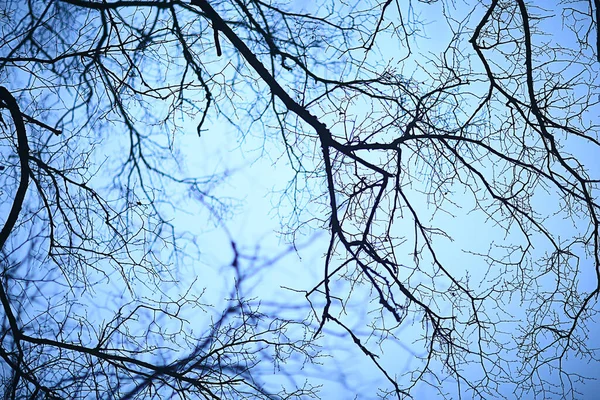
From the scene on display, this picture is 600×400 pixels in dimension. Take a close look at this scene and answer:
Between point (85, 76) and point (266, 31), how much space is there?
1294 mm

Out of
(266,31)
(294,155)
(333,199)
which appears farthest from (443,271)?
(266,31)

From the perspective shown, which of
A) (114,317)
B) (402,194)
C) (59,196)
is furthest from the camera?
(59,196)

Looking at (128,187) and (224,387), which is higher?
(128,187)

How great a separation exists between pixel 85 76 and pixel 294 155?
1532 millimetres

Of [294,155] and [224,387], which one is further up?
[294,155]

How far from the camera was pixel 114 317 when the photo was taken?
3.49m

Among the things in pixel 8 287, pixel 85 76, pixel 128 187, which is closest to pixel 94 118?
pixel 85 76

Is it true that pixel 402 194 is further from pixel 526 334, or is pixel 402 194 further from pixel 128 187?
pixel 128 187

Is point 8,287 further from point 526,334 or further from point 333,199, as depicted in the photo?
point 526,334

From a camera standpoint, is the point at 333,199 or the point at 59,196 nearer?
the point at 333,199

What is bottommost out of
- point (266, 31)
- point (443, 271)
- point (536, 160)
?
point (443, 271)

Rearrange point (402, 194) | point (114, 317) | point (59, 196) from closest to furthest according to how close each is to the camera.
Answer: point (402, 194) < point (114, 317) < point (59, 196)

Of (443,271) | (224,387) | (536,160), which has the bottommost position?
(224,387)

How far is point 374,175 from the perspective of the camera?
11.2 ft
